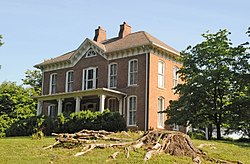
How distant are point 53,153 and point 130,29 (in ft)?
73.8

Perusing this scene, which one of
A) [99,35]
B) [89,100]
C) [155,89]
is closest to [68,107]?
[89,100]

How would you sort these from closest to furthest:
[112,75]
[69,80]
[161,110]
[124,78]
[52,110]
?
1. [161,110]
2. [124,78]
3. [112,75]
4. [69,80]
5. [52,110]

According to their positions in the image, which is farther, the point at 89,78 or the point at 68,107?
the point at 68,107

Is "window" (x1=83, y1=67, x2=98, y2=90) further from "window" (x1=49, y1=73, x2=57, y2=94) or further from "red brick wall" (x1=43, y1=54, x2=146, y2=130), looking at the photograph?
"window" (x1=49, y1=73, x2=57, y2=94)

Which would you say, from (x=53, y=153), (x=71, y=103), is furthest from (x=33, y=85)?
(x=53, y=153)

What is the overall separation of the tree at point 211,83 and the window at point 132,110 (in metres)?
3.87

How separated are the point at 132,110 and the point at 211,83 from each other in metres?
6.96

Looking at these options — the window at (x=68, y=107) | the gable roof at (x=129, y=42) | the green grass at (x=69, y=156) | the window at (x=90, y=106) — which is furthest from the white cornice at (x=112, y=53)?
the green grass at (x=69, y=156)

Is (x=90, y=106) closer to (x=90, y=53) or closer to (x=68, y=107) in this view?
(x=68, y=107)

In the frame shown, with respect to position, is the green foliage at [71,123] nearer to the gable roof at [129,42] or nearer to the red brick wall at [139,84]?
the red brick wall at [139,84]

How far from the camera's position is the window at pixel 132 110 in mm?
28750

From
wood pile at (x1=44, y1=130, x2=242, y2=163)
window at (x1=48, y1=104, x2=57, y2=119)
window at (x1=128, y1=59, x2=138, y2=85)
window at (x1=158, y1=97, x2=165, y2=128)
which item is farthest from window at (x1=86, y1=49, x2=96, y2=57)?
wood pile at (x1=44, y1=130, x2=242, y2=163)

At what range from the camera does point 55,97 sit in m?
31.4

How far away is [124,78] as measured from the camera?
29906 millimetres
